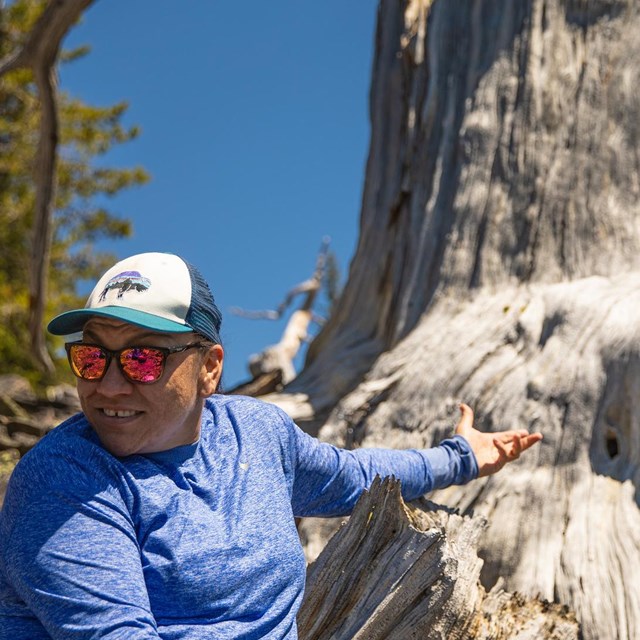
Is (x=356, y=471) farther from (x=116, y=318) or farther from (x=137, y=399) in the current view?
(x=116, y=318)

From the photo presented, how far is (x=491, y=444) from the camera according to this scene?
307 centimetres

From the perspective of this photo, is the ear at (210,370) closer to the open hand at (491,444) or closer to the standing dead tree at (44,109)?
the open hand at (491,444)

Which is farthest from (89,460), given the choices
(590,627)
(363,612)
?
(590,627)

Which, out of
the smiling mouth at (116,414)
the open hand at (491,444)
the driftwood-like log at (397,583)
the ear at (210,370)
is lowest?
the driftwood-like log at (397,583)

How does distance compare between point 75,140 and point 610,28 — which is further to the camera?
point 75,140

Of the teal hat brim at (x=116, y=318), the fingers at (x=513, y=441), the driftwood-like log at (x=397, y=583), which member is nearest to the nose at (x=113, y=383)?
the teal hat brim at (x=116, y=318)

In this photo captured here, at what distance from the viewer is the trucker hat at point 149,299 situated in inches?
80.1

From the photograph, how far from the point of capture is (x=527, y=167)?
16.2ft

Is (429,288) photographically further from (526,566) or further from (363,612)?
(363,612)

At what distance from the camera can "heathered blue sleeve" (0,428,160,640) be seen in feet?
5.88

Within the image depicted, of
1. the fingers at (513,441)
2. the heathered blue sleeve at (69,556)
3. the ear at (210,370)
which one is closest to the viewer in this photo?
the heathered blue sleeve at (69,556)

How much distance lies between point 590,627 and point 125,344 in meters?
2.00

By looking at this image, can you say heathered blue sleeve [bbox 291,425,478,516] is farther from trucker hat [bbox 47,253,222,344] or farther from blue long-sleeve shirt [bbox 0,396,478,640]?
trucker hat [bbox 47,253,222,344]

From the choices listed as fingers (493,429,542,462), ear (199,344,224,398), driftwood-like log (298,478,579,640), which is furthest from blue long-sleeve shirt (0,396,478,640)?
fingers (493,429,542,462)
